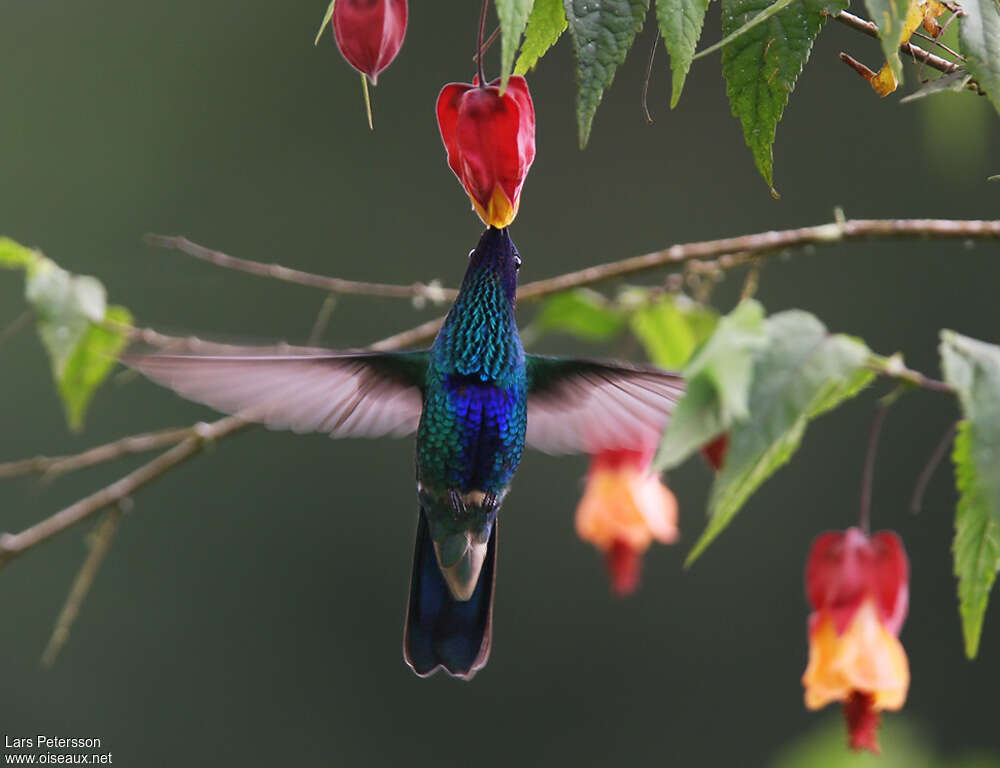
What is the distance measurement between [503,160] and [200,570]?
2069 millimetres

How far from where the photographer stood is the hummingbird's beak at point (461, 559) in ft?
2.92

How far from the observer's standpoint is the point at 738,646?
2.45m

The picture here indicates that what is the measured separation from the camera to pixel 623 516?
50.8 inches

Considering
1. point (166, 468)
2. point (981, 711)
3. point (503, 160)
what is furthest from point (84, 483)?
point (503, 160)

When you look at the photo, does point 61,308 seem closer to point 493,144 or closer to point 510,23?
point 493,144

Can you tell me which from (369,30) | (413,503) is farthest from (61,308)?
(413,503)

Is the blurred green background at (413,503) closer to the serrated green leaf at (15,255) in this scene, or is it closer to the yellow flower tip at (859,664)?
the serrated green leaf at (15,255)

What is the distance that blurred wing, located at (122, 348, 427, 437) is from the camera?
760 mm

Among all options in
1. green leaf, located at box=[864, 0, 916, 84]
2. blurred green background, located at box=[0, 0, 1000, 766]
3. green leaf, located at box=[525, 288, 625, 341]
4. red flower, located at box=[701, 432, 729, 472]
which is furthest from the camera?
blurred green background, located at box=[0, 0, 1000, 766]

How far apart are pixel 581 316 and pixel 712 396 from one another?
74cm

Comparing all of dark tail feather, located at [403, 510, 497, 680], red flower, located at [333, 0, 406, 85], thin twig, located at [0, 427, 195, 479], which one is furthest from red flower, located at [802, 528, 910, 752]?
thin twig, located at [0, 427, 195, 479]

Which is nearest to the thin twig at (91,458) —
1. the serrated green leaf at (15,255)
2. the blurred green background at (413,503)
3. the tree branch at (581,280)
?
the tree branch at (581,280)

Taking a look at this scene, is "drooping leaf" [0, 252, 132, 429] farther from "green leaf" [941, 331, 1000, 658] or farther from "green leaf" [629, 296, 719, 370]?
"green leaf" [941, 331, 1000, 658]

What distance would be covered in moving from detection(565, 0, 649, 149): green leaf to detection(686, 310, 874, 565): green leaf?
0.12 m
